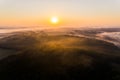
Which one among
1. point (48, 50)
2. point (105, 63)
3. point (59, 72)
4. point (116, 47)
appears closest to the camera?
point (59, 72)

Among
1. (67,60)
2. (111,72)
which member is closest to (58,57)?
(67,60)

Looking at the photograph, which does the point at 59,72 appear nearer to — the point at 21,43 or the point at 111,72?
the point at 111,72

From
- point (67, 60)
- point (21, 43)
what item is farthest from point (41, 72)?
point (21, 43)

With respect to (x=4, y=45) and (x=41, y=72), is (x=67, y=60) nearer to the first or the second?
(x=41, y=72)

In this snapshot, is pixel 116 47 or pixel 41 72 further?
pixel 116 47

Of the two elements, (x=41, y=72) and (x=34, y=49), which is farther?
(x=34, y=49)

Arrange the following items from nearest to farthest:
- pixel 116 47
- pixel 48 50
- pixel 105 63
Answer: pixel 105 63
pixel 48 50
pixel 116 47
